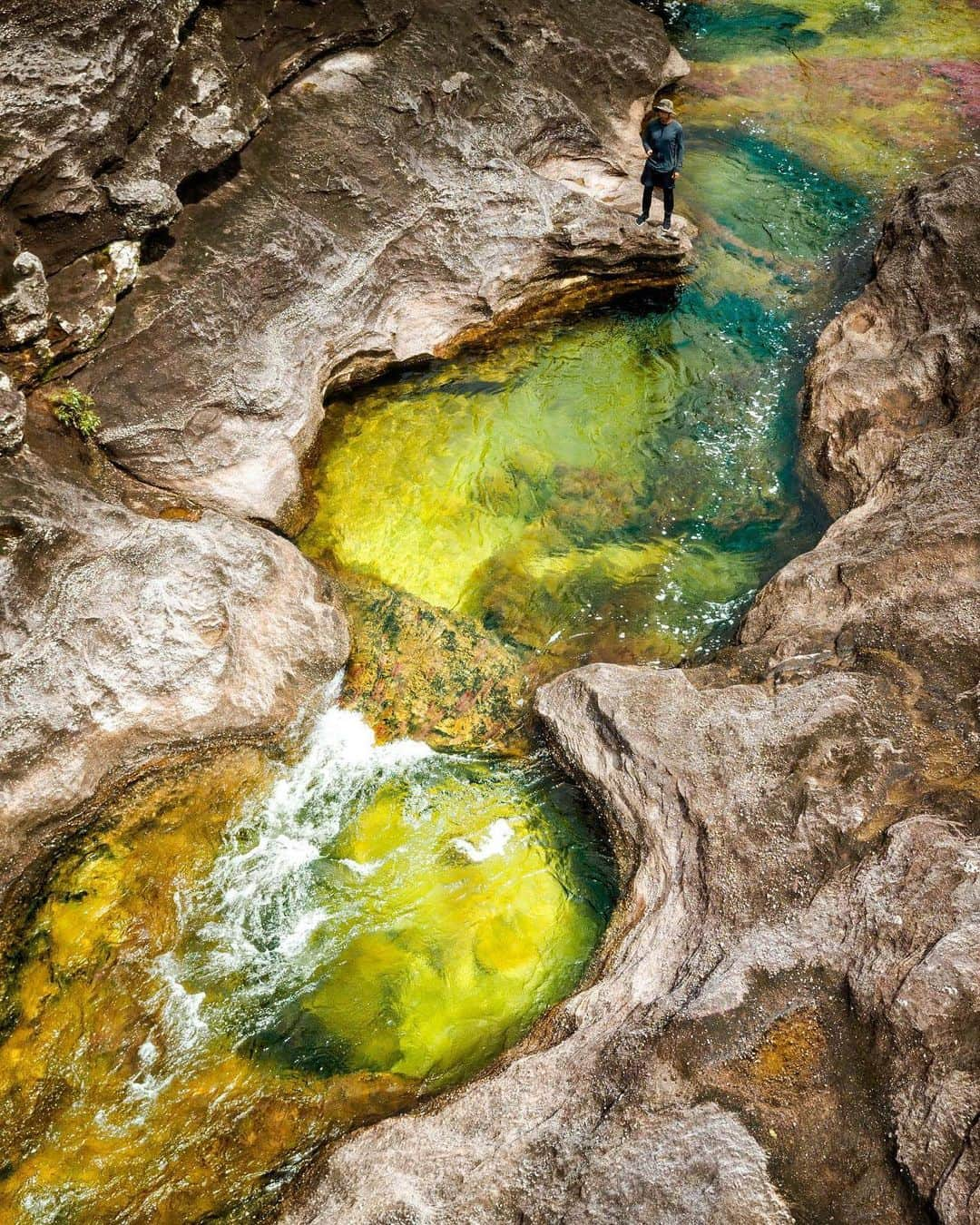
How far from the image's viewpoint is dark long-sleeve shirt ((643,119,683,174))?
10.0m

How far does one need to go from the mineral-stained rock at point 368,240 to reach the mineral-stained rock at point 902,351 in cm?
277

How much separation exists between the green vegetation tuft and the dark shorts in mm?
7326

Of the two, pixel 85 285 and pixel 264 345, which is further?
pixel 264 345

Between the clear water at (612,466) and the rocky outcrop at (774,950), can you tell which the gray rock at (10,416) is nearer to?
the clear water at (612,466)

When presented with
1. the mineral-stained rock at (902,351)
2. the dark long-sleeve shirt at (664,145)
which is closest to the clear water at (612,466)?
the mineral-stained rock at (902,351)

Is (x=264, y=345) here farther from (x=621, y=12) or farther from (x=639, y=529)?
(x=621, y=12)

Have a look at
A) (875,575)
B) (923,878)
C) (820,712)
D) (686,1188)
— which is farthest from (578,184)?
(686,1188)

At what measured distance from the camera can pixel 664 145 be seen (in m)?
10.1

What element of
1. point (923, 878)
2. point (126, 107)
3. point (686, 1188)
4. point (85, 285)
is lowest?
point (686, 1188)

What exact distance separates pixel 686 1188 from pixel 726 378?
8.40 m

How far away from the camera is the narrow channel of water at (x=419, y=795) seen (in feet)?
17.8

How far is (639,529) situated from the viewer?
338 inches

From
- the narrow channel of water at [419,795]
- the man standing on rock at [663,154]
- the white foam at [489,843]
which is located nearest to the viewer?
the narrow channel of water at [419,795]

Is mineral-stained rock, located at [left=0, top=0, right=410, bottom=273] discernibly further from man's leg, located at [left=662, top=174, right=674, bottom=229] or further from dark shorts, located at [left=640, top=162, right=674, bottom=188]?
man's leg, located at [left=662, top=174, right=674, bottom=229]
